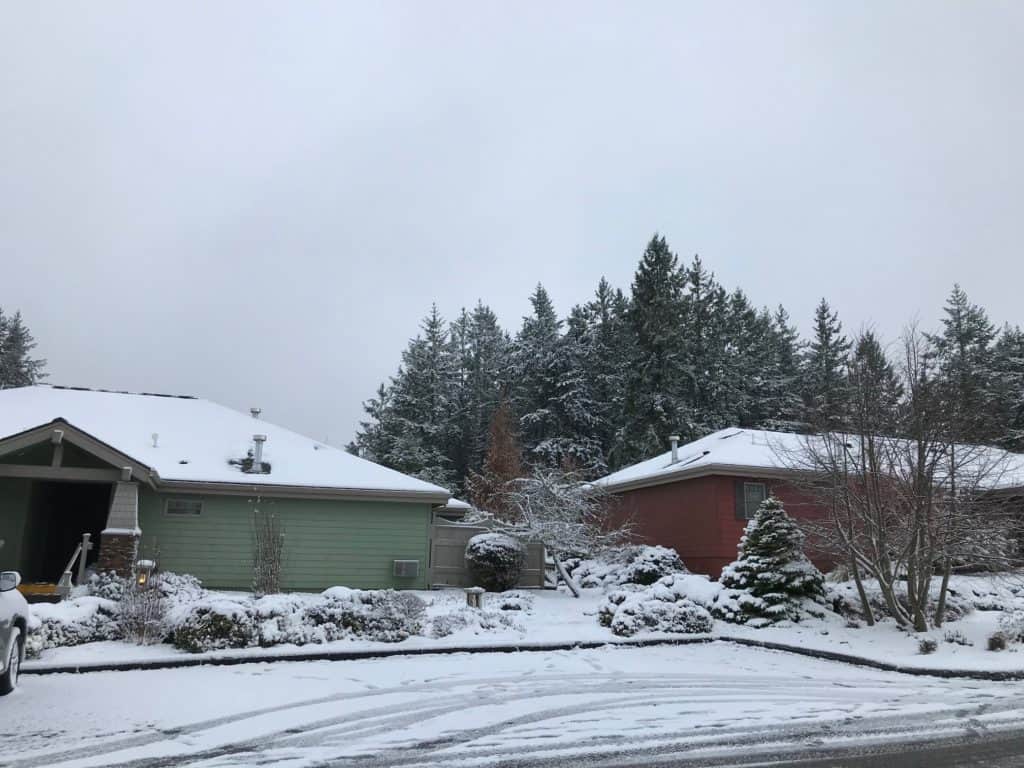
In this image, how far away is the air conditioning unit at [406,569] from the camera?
1744cm

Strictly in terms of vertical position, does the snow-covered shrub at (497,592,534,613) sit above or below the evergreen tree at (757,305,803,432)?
below

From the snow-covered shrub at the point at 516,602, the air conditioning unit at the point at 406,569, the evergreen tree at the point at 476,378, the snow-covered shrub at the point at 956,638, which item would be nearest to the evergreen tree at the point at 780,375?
the evergreen tree at the point at 476,378

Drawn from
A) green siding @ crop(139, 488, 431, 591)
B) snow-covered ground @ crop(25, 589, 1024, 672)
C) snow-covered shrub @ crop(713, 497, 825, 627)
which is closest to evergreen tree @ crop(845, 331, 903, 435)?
snow-covered shrub @ crop(713, 497, 825, 627)

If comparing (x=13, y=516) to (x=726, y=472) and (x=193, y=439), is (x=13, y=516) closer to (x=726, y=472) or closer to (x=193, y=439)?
(x=193, y=439)

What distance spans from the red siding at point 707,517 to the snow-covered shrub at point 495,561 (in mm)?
5015

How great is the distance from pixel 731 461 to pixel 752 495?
126cm

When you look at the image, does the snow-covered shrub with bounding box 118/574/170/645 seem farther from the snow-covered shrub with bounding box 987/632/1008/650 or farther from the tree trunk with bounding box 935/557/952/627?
the tree trunk with bounding box 935/557/952/627

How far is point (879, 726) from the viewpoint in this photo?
21.9 ft

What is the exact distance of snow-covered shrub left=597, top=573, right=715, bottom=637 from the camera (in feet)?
42.3

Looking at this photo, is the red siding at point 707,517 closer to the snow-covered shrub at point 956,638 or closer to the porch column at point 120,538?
the snow-covered shrub at point 956,638

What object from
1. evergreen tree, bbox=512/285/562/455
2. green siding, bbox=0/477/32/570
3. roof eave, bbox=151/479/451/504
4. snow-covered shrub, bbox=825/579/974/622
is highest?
evergreen tree, bbox=512/285/562/455

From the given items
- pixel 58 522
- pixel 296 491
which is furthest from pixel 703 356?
pixel 58 522

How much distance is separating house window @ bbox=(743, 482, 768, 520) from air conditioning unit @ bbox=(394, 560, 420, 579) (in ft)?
29.2

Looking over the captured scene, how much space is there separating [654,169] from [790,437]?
9917 millimetres
